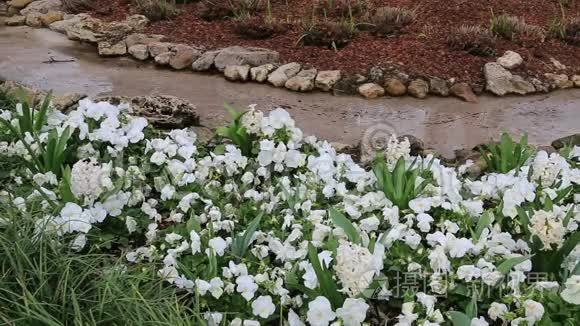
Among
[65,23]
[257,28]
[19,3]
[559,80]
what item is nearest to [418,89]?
[559,80]

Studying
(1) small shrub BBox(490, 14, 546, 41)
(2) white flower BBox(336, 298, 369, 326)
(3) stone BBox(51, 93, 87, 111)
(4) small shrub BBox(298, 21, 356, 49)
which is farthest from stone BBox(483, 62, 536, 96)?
(2) white flower BBox(336, 298, 369, 326)

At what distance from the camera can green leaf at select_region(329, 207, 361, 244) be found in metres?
2.74

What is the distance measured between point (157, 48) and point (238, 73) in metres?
1.03

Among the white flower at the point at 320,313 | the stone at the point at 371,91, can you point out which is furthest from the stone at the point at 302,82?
the white flower at the point at 320,313

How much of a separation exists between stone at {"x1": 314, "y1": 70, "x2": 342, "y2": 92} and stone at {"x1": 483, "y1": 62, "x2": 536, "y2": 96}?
1253mm

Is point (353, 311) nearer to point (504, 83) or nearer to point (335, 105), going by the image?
point (335, 105)

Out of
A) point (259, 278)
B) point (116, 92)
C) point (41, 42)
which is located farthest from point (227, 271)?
point (41, 42)

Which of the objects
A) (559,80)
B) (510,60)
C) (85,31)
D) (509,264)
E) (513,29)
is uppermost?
(509,264)

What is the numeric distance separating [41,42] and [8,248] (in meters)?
5.12

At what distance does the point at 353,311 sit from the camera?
2424 mm

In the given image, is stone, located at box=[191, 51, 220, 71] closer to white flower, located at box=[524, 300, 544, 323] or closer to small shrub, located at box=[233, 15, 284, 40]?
small shrub, located at box=[233, 15, 284, 40]

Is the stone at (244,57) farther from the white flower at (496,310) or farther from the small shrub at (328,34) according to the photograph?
the white flower at (496,310)

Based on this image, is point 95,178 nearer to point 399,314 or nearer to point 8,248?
point 8,248

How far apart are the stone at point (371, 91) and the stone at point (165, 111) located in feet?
5.27
